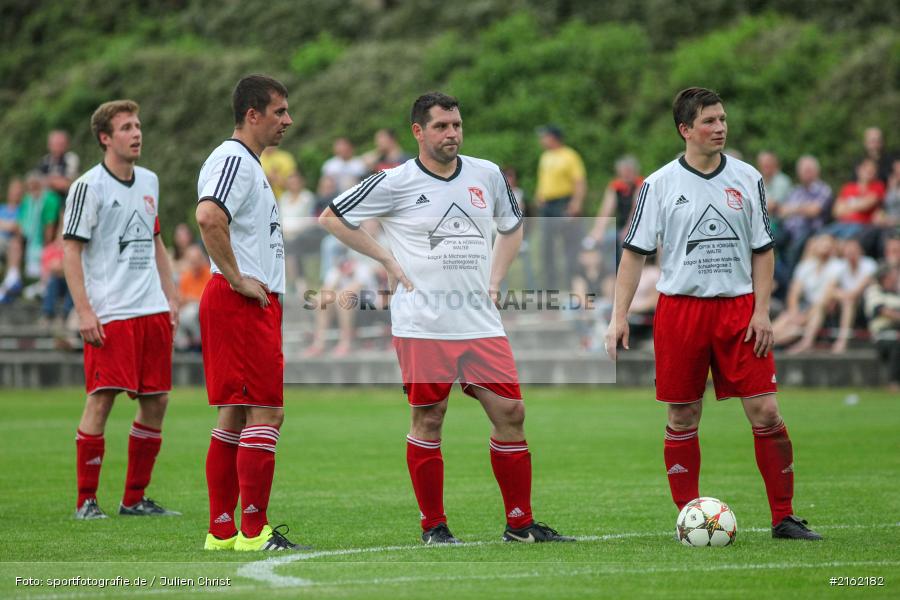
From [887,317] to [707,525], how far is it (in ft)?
39.3

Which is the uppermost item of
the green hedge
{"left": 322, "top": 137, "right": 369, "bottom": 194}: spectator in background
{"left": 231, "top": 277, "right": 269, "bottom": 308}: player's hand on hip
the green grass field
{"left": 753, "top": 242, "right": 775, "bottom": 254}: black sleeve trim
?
the green hedge

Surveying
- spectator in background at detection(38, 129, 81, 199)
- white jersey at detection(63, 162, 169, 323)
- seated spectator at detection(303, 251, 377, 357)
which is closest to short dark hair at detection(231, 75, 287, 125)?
white jersey at detection(63, 162, 169, 323)

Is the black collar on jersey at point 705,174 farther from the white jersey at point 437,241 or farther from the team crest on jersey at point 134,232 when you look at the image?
the team crest on jersey at point 134,232

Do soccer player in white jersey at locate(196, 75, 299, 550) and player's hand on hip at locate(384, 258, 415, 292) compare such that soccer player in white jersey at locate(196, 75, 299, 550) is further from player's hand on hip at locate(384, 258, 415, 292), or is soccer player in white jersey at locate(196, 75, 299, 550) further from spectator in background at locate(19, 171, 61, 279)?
spectator in background at locate(19, 171, 61, 279)

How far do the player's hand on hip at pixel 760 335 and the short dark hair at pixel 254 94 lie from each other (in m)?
3.07

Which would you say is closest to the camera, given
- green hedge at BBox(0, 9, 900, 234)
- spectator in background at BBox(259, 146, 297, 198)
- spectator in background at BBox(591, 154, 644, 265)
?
spectator in background at BBox(591, 154, 644, 265)

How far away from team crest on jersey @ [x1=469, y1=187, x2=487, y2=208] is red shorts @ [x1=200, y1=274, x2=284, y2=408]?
1.41 meters

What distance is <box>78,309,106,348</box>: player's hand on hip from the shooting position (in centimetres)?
973

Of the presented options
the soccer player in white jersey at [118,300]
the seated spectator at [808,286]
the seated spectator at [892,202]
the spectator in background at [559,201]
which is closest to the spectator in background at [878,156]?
the seated spectator at [892,202]


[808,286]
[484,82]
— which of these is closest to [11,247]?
[484,82]

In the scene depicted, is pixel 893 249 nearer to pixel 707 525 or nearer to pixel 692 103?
pixel 692 103

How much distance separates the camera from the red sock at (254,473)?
26.0ft

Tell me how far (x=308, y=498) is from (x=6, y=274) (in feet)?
60.7

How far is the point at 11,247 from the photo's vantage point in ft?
86.4
